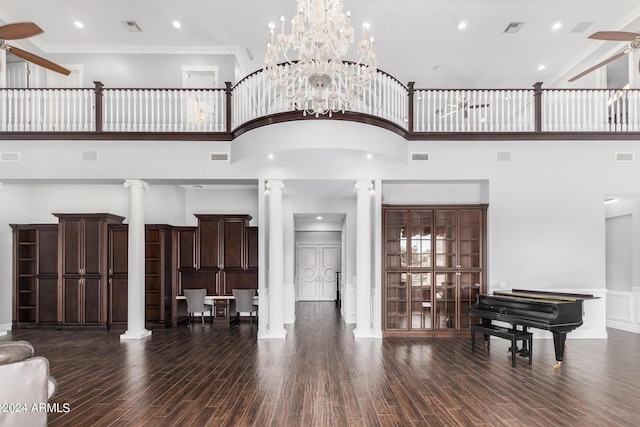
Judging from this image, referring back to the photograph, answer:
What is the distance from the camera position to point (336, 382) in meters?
4.80

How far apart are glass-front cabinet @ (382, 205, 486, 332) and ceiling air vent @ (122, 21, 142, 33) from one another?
22.3ft

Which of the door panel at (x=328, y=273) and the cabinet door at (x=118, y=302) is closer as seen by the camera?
the cabinet door at (x=118, y=302)

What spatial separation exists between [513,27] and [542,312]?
20.4ft

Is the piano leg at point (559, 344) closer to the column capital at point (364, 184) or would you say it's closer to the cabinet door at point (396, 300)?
the cabinet door at point (396, 300)

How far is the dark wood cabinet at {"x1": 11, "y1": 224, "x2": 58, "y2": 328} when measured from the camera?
8281 mm

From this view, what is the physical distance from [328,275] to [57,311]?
7761 millimetres

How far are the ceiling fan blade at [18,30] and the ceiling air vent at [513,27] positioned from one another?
852 cm

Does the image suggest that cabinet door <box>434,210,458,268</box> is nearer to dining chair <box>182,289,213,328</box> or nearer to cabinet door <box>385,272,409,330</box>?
cabinet door <box>385,272,409,330</box>

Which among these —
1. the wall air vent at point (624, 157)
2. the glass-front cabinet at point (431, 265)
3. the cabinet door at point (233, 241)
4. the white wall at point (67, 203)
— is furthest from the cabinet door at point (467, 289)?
the white wall at point (67, 203)

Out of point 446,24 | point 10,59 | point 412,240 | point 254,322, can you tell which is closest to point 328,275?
point 254,322

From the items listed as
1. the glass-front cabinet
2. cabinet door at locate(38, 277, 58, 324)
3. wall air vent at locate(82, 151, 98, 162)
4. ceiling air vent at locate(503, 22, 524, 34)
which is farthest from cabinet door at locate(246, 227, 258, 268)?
ceiling air vent at locate(503, 22, 524, 34)

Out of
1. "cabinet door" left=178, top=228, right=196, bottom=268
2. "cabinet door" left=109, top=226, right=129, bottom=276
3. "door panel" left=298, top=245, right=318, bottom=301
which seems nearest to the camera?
"cabinet door" left=109, top=226, right=129, bottom=276

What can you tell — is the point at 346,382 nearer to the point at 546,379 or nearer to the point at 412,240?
the point at 546,379

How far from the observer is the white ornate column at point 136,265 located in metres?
7.36
